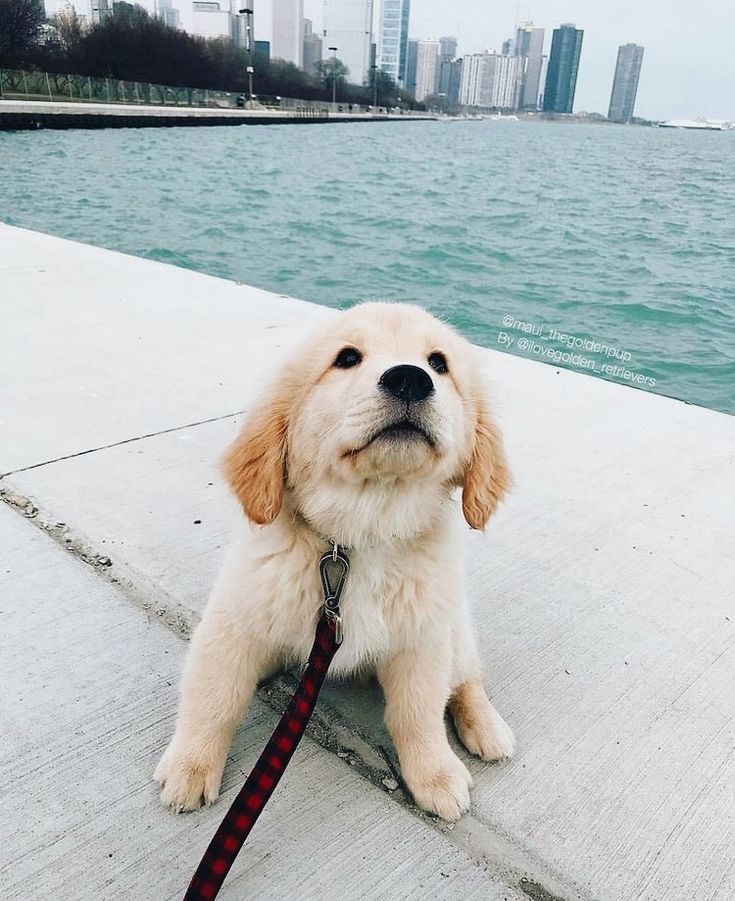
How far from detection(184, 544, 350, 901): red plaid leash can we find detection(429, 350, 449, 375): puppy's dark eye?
0.50 meters

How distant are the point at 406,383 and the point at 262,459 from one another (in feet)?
1.24

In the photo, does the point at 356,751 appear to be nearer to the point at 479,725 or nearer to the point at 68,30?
the point at 479,725

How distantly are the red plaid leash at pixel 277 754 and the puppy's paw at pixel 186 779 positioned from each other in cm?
18

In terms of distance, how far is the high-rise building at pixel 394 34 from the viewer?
464 feet

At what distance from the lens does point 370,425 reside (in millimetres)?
1580

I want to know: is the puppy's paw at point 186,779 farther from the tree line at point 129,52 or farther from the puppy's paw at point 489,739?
the tree line at point 129,52

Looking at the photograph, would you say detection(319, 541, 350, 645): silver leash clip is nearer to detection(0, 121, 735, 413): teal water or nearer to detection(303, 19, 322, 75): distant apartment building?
detection(0, 121, 735, 413): teal water

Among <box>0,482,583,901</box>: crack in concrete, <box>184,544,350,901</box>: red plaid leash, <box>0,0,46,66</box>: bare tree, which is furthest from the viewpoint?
<box>0,0,46,66</box>: bare tree

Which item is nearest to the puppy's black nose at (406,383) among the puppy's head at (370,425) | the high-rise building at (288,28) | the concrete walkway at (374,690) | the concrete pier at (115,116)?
the puppy's head at (370,425)

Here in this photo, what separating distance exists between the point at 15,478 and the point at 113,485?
0.38 m

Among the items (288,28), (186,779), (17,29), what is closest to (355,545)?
(186,779)

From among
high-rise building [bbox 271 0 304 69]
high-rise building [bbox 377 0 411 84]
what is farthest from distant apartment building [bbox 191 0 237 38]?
high-rise building [bbox 377 0 411 84]

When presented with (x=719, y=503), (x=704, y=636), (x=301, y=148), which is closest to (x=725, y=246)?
(x=719, y=503)

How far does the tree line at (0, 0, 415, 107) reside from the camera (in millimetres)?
54219
